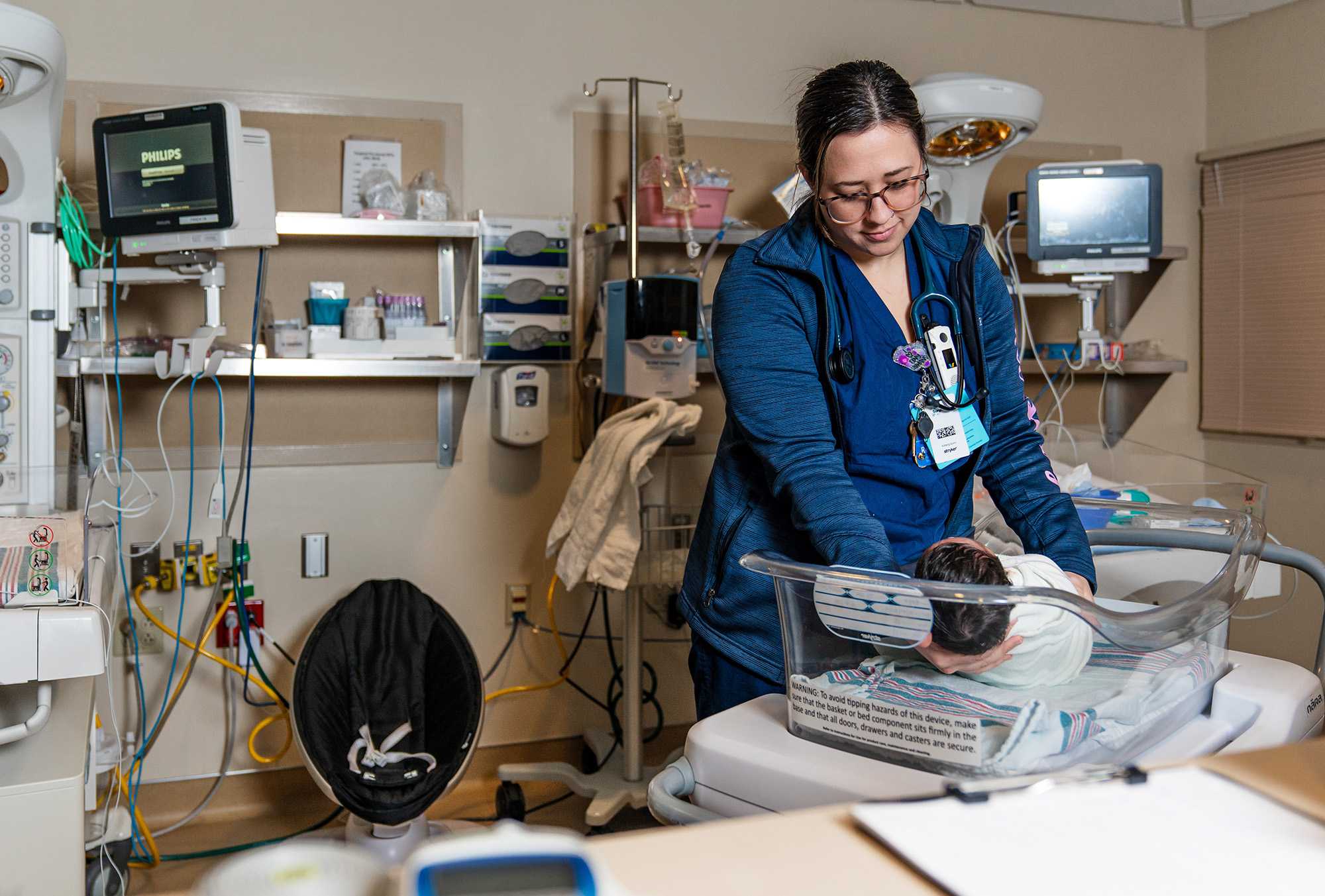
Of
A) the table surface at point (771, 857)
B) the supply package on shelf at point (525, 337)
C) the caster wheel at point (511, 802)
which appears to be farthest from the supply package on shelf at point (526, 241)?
the table surface at point (771, 857)

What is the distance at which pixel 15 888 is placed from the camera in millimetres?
1416

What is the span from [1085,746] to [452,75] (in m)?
2.68

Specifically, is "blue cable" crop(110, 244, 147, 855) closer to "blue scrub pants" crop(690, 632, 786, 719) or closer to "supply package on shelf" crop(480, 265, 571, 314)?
"supply package on shelf" crop(480, 265, 571, 314)

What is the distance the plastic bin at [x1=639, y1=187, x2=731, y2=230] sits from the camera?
121 inches

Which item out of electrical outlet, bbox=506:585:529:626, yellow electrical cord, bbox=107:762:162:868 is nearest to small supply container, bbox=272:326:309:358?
Result: electrical outlet, bbox=506:585:529:626

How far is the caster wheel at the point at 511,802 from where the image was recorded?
293cm

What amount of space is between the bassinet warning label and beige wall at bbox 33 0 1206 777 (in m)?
2.29

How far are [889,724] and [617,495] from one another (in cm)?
183

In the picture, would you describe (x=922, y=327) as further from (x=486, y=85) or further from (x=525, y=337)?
(x=486, y=85)

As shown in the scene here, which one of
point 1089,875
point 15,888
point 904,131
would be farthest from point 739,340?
point 15,888

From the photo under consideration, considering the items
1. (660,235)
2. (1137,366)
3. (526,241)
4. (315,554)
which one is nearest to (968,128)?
(660,235)

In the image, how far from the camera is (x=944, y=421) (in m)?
1.42

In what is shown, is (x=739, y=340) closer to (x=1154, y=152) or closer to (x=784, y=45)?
(x=784, y=45)

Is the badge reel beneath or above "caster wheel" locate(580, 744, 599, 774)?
above
